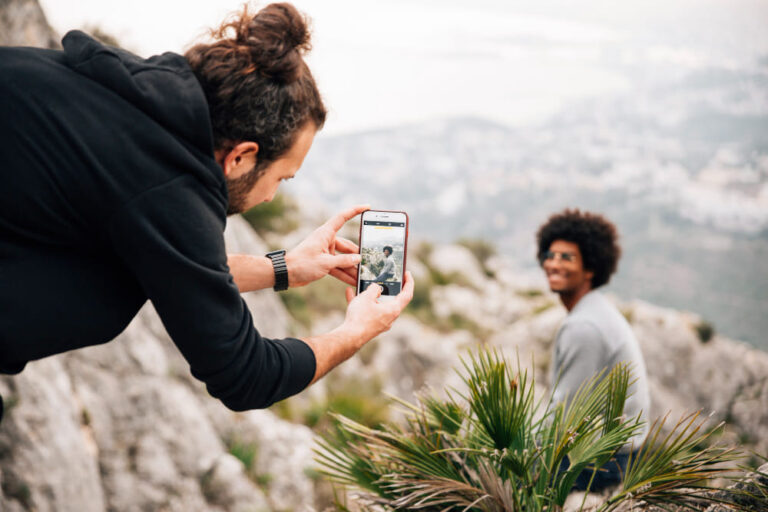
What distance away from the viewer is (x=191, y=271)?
124cm

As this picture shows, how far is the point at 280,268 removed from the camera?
214 cm

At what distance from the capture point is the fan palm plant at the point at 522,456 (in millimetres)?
1730

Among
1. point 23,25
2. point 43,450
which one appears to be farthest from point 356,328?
point 23,25

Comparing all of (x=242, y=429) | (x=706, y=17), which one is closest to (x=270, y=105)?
(x=242, y=429)

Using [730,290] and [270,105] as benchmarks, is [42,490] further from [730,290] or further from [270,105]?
[730,290]

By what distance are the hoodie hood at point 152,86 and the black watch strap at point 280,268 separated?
2.84 ft

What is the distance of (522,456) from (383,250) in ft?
3.24

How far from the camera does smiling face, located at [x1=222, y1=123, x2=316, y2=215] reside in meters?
1.50

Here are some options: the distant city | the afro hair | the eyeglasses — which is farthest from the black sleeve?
the distant city

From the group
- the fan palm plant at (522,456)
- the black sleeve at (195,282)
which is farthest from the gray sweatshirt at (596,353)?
the black sleeve at (195,282)

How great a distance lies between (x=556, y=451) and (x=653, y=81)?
670ft

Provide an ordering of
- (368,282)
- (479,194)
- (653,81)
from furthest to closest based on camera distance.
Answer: (653,81), (479,194), (368,282)

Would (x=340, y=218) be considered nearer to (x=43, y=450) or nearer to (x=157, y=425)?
(x=43, y=450)

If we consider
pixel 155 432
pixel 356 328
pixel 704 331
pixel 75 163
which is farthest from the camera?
pixel 704 331
